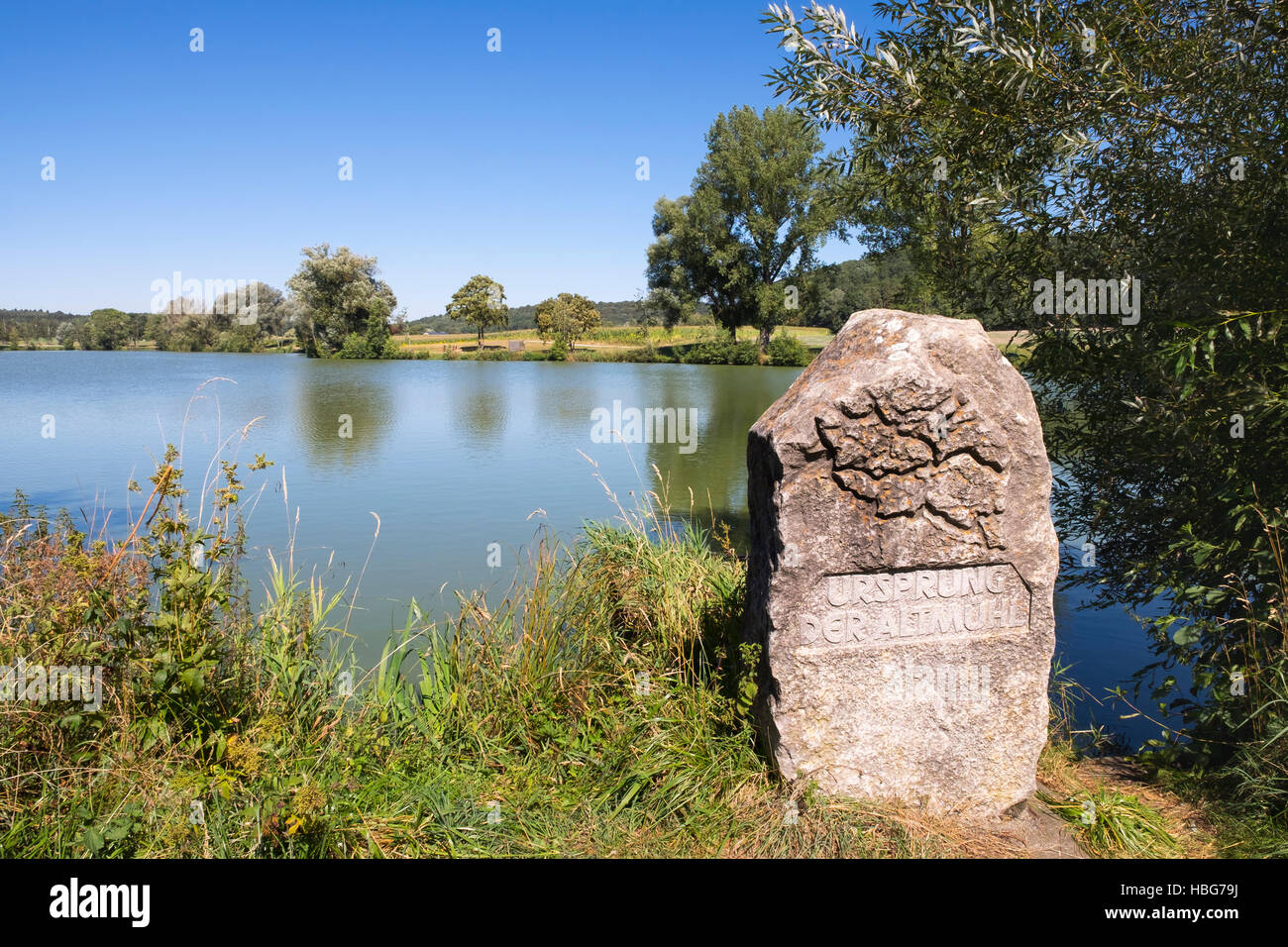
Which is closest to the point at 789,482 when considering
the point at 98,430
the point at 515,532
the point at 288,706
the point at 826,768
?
the point at 826,768

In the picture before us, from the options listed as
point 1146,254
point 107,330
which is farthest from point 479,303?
point 1146,254

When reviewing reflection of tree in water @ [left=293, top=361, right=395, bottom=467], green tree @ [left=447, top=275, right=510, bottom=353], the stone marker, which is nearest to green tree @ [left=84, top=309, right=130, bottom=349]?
green tree @ [left=447, top=275, right=510, bottom=353]

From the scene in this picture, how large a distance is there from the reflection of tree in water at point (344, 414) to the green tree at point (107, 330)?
115 ft

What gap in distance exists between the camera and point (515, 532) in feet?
31.9

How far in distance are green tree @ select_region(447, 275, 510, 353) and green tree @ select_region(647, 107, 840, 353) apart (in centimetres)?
2373

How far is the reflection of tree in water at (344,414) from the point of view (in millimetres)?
15555

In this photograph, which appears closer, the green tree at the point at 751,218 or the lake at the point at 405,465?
the lake at the point at 405,465

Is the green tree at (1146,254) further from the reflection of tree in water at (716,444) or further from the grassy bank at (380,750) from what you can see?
the reflection of tree in water at (716,444)

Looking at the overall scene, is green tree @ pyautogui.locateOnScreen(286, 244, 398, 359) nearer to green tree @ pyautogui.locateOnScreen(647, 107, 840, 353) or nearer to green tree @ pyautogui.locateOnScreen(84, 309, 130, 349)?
green tree @ pyautogui.locateOnScreen(84, 309, 130, 349)

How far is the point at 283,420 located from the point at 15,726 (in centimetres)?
1819

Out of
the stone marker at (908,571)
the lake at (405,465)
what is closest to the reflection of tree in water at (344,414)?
the lake at (405,465)

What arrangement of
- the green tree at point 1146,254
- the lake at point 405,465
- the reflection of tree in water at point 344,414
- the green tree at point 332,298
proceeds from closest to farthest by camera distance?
1. the green tree at point 1146,254
2. the lake at point 405,465
3. the reflection of tree in water at point 344,414
4. the green tree at point 332,298

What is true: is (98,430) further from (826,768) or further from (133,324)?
(133,324)

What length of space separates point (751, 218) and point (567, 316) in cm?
2337
